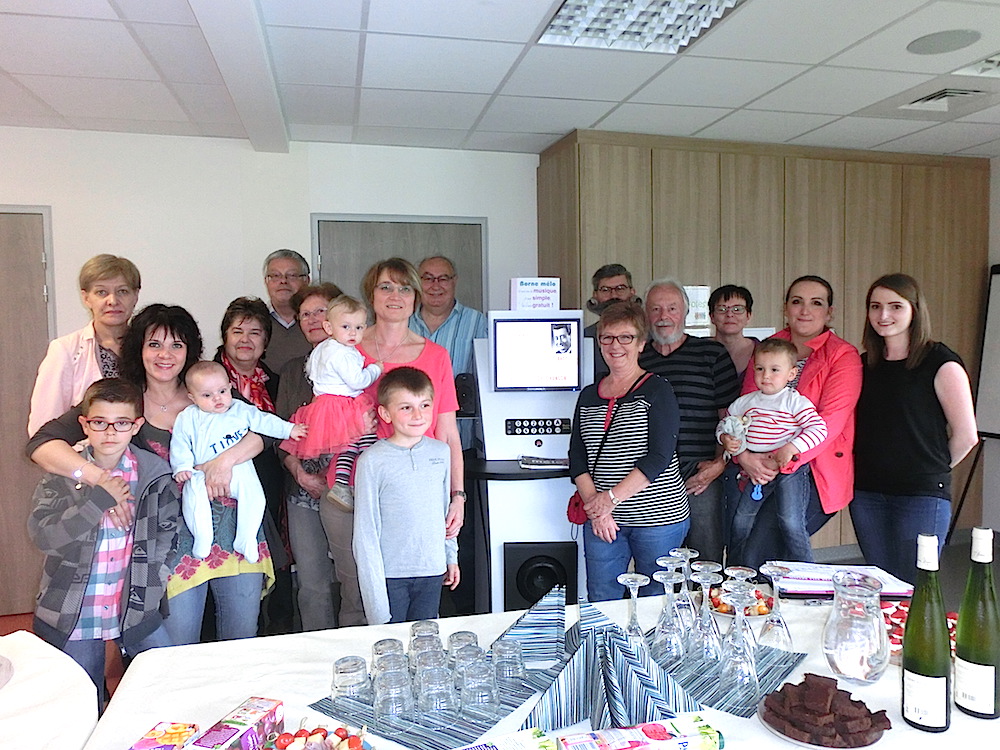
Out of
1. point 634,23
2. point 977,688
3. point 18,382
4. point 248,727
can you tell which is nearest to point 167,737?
point 248,727

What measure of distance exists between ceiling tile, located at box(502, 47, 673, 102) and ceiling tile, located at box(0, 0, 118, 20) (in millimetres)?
1582

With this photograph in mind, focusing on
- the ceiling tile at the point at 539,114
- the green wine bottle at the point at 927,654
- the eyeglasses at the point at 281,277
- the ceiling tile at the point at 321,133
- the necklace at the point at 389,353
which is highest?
the ceiling tile at the point at 321,133

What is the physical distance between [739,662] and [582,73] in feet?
8.82

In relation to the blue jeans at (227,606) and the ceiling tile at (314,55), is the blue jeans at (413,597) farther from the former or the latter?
the ceiling tile at (314,55)

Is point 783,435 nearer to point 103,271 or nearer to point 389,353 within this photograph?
point 389,353

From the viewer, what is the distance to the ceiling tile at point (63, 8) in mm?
2422

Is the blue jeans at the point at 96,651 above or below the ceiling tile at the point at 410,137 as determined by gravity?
below

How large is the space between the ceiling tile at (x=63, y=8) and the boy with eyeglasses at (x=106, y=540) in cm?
146

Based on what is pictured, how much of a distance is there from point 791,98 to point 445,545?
2.88 m

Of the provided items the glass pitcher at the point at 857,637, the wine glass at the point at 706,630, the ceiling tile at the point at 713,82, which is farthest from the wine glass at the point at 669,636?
the ceiling tile at the point at 713,82

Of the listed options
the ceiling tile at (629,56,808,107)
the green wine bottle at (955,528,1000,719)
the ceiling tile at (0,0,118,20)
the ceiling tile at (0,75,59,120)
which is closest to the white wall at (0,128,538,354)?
the ceiling tile at (0,75,59,120)

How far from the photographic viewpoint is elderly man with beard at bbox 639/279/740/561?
264cm

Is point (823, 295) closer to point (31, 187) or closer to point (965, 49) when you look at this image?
point (965, 49)

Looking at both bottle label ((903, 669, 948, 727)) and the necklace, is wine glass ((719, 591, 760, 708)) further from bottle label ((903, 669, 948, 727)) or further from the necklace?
the necklace
